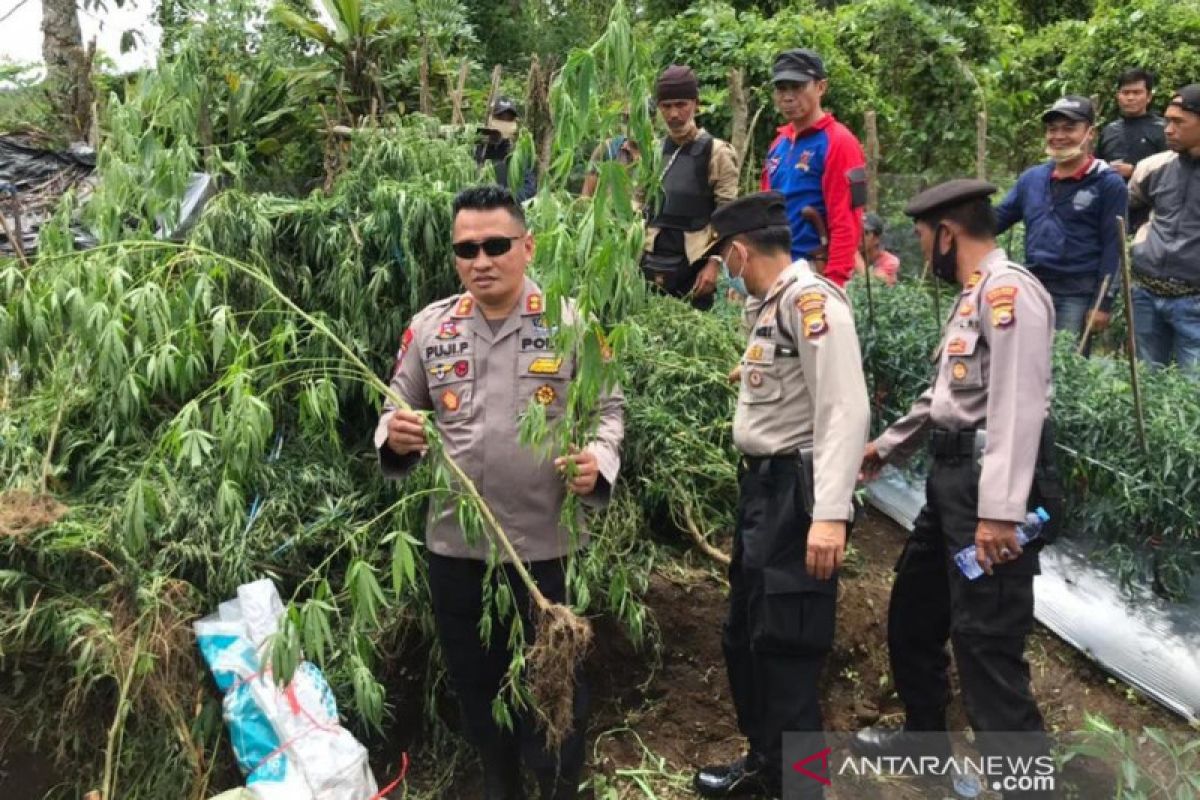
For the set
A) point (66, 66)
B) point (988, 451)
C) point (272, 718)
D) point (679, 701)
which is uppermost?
point (66, 66)

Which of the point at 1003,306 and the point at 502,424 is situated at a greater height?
the point at 1003,306

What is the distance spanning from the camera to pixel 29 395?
3631 mm

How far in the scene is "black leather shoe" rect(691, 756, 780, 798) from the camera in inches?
116

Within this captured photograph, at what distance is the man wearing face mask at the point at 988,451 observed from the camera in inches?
95.7

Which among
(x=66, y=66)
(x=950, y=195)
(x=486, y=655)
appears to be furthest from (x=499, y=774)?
(x=66, y=66)

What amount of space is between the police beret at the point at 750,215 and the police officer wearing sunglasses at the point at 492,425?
0.53 meters

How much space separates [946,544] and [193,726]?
2251mm

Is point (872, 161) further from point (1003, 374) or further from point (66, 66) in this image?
point (66, 66)

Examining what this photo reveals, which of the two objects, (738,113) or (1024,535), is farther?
(738,113)

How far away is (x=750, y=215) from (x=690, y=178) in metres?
2.03

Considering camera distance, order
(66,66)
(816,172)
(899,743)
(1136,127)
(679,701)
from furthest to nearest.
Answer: (66,66) → (1136,127) → (816,172) → (679,701) → (899,743)

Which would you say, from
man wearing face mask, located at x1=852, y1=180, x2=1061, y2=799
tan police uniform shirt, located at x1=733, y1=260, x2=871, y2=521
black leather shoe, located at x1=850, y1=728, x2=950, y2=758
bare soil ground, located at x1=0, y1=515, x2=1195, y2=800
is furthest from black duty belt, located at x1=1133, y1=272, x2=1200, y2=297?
tan police uniform shirt, located at x1=733, y1=260, x2=871, y2=521

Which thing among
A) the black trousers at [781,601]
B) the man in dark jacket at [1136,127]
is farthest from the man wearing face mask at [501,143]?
the man in dark jacket at [1136,127]

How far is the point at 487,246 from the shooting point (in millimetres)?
2541
